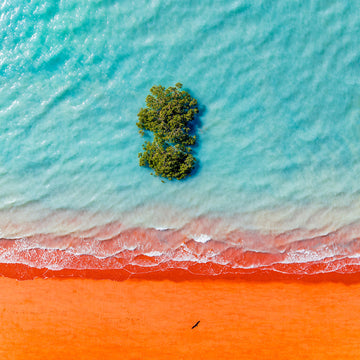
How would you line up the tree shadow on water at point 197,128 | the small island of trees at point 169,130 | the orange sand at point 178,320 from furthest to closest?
1. the tree shadow on water at point 197,128
2. the small island of trees at point 169,130
3. the orange sand at point 178,320

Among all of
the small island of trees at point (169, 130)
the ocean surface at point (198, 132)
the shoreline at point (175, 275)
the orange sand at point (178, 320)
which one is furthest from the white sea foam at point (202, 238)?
the small island of trees at point (169, 130)

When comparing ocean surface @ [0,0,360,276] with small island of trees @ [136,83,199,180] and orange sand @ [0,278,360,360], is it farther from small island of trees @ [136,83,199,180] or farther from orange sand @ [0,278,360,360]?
orange sand @ [0,278,360,360]

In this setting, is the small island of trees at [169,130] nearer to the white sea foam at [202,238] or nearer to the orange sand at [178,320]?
the white sea foam at [202,238]

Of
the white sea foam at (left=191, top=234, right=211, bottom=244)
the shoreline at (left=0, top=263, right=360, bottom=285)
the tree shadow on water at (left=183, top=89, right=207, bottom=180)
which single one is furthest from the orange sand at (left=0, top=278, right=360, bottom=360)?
the tree shadow on water at (left=183, top=89, right=207, bottom=180)

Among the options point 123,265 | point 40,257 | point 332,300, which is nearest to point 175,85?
point 123,265

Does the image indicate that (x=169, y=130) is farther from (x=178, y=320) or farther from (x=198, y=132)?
(x=178, y=320)

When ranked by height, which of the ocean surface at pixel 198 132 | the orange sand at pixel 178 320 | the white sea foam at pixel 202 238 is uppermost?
the ocean surface at pixel 198 132
